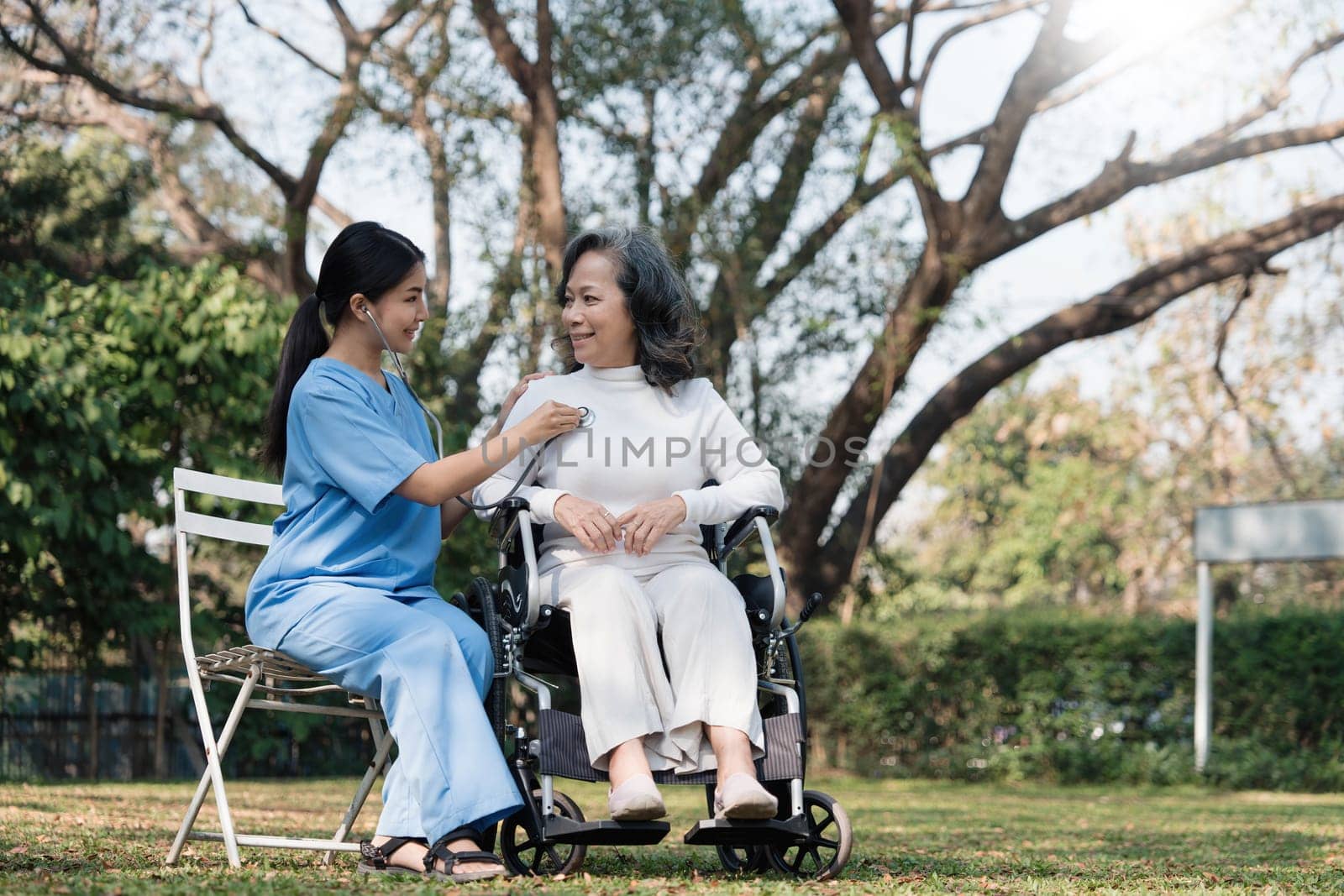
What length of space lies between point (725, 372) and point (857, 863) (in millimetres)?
8238

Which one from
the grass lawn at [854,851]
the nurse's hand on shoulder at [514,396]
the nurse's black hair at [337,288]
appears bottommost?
the grass lawn at [854,851]

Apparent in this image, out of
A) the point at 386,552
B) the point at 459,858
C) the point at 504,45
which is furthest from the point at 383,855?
the point at 504,45

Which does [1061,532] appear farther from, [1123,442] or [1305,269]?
[1305,269]

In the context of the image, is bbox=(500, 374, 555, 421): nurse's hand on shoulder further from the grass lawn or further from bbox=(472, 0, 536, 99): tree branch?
bbox=(472, 0, 536, 99): tree branch

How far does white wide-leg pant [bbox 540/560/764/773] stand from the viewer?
2.82 m

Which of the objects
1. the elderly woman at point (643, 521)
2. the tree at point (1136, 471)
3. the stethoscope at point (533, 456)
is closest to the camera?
the elderly woman at point (643, 521)

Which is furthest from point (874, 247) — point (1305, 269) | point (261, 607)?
point (261, 607)

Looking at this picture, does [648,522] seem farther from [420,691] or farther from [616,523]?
[420,691]

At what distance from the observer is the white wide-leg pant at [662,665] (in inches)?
111

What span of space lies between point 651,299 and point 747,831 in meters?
1.28

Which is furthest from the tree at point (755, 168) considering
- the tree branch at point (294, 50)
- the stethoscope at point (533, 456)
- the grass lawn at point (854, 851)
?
the stethoscope at point (533, 456)

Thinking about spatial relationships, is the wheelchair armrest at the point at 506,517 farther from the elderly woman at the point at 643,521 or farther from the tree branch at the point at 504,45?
the tree branch at the point at 504,45

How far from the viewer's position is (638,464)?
325cm

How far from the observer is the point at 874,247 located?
460 inches
